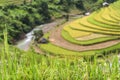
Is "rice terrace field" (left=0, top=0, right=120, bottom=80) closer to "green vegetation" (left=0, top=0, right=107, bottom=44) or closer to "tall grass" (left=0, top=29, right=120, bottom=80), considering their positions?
"green vegetation" (left=0, top=0, right=107, bottom=44)

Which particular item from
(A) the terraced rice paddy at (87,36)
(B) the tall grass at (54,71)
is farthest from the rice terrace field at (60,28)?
(B) the tall grass at (54,71)

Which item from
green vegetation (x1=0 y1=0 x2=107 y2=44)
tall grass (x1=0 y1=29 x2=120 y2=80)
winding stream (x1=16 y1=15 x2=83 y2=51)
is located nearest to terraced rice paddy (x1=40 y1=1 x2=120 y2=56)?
winding stream (x1=16 y1=15 x2=83 y2=51)

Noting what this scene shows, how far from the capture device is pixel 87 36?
41.3 metres

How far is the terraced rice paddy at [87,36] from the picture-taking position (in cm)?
3641

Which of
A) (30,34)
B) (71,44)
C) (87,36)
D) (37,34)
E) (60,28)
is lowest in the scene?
(30,34)

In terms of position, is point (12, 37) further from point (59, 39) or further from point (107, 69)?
point (107, 69)

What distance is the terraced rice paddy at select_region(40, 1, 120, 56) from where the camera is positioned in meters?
36.4

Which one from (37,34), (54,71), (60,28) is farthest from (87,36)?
(54,71)

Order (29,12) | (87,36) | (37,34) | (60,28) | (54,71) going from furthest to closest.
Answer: (29,12) < (60,28) < (37,34) < (87,36) < (54,71)

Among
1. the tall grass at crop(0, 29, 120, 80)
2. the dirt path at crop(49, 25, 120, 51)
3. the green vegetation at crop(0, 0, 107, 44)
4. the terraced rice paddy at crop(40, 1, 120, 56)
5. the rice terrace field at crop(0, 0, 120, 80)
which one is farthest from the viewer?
the green vegetation at crop(0, 0, 107, 44)

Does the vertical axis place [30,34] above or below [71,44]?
below

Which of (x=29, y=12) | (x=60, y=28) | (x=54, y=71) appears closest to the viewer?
(x=54, y=71)

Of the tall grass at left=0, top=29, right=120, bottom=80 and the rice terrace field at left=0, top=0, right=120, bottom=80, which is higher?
the tall grass at left=0, top=29, right=120, bottom=80

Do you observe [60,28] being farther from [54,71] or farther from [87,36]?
[54,71]
